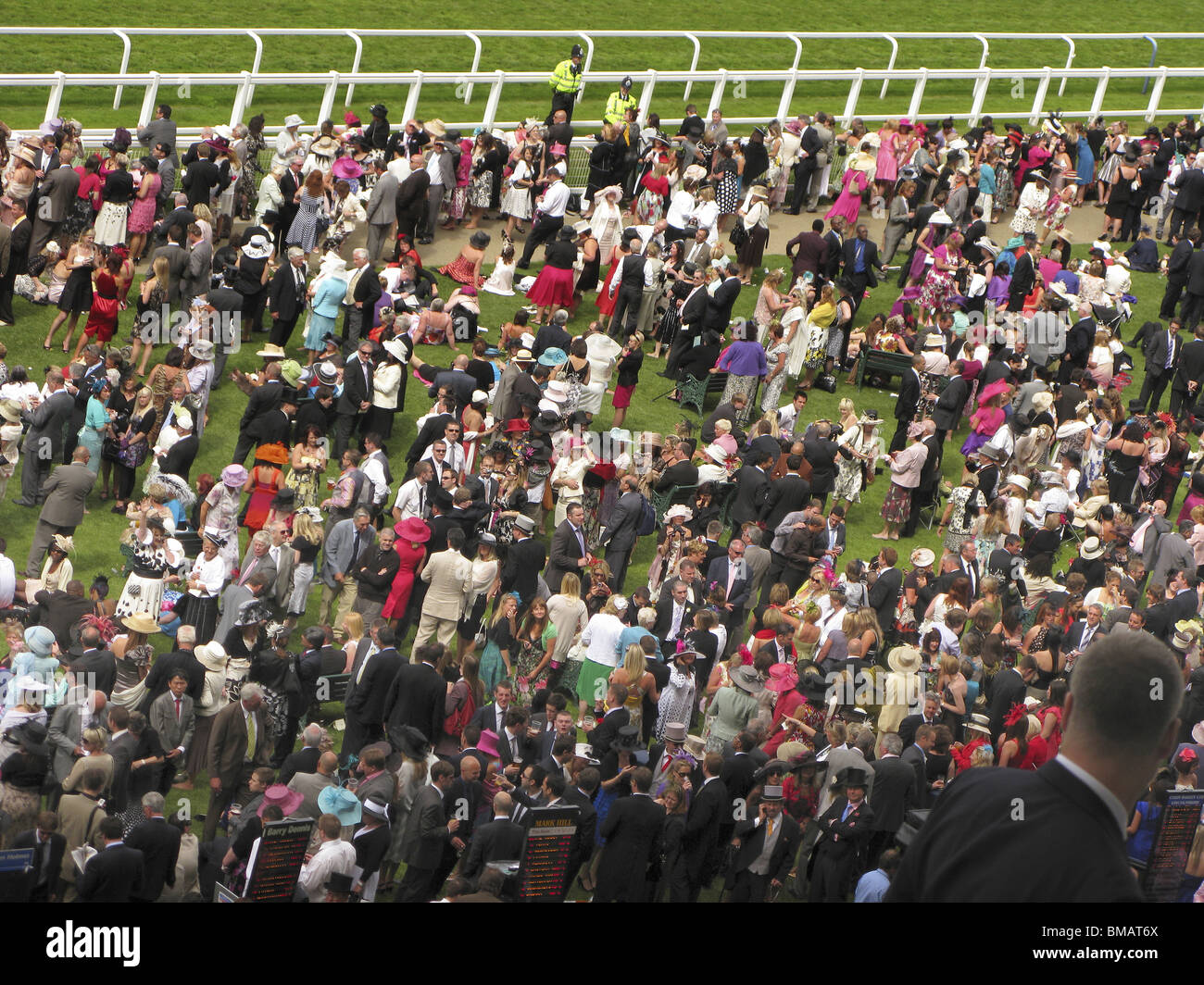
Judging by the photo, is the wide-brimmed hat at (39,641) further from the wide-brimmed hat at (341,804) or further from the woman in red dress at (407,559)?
the woman in red dress at (407,559)

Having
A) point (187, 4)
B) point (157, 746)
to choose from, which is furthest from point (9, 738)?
point (187, 4)

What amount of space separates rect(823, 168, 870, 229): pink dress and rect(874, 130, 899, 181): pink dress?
978 mm

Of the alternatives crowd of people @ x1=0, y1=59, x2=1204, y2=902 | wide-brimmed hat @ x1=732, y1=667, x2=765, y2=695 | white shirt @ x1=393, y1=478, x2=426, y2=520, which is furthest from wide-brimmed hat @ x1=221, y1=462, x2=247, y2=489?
wide-brimmed hat @ x1=732, y1=667, x2=765, y2=695

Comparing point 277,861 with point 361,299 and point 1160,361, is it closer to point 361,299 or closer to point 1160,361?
point 361,299

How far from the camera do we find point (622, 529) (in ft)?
58.2

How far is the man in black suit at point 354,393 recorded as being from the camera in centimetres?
1898

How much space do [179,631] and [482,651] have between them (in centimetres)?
343

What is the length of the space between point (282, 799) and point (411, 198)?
1356cm

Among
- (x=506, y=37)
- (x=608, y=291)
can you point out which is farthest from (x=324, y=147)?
(x=506, y=37)

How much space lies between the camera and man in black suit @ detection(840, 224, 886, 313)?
Answer: 2458 cm

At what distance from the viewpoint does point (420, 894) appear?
12.7m

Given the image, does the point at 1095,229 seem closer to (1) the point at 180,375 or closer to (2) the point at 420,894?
(1) the point at 180,375

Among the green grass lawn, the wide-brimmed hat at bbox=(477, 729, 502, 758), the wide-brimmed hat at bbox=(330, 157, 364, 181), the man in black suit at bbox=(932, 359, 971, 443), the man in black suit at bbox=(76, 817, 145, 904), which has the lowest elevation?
the green grass lawn

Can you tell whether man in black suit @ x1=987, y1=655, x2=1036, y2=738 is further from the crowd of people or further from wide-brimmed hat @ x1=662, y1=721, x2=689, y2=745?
wide-brimmed hat @ x1=662, y1=721, x2=689, y2=745
